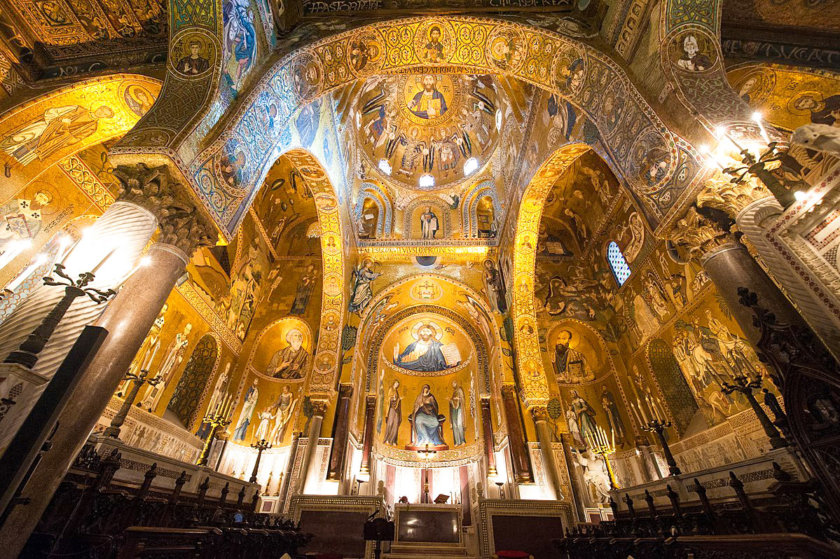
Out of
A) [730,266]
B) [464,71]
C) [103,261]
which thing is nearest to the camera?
[103,261]

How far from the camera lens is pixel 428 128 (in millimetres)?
14430

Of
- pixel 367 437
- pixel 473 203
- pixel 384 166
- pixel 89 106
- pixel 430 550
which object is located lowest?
pixel 430 550

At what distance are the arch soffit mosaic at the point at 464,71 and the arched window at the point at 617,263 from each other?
7612 mm

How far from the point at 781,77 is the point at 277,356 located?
50.6 ft

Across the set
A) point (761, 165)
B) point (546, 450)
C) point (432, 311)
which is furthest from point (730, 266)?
point (432, 311)

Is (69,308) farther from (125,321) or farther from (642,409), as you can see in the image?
(642,409)

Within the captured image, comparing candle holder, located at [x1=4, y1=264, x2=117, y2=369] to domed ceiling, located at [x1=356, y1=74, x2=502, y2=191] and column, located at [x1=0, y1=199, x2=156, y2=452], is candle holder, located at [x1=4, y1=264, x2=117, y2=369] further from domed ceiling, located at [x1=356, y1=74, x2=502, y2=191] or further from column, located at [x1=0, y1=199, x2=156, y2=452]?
domed ceiling, located at [x1=356, y1=74, x2=502, y2=191]

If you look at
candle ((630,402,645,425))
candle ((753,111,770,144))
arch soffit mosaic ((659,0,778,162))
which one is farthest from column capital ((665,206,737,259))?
candle ((630,402,645,425))

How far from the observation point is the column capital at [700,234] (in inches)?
151

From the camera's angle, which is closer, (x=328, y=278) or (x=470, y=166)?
(x=328, y=278)

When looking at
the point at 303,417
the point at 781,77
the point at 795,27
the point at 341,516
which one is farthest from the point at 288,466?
the point at 795,27

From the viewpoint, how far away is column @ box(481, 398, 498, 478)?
1047cm

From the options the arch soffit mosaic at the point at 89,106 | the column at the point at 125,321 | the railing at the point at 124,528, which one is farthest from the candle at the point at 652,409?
the arch soffit mosaic at the point at 89,106

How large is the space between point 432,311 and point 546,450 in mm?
6645
